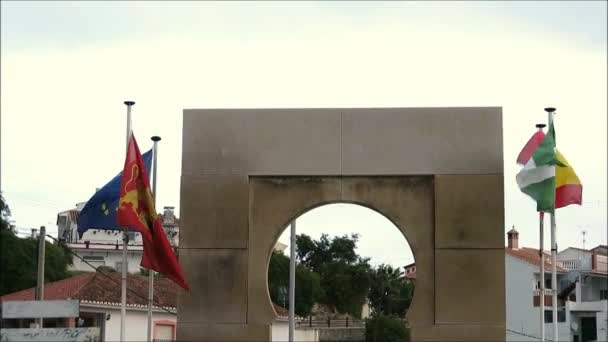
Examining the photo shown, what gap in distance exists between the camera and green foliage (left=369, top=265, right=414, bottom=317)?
72119 mm

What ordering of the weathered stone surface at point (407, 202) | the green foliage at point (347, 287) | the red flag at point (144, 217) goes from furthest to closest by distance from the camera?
the green foliage at point (347, 287) → the weathered stone surface at point (407, 202) → the red flag at point (144, 217)

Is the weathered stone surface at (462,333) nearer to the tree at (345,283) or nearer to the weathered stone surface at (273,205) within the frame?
the weathered stone surface at (273,205)

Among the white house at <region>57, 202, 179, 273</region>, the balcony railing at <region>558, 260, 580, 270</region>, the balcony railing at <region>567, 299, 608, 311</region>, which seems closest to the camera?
the balcony railing at <region>567, 299, 608, 311</region>

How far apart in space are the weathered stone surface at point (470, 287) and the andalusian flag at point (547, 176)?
1.49 meters

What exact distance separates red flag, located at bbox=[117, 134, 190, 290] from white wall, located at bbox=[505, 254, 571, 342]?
143ft

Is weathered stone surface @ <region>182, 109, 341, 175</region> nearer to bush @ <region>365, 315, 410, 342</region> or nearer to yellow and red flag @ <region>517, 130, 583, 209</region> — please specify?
yellow and red flag @ <region>517, 130, 583, 209</region>

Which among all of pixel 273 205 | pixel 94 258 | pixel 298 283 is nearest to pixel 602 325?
pixel 298 283

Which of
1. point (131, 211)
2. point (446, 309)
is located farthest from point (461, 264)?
point (131, 211)

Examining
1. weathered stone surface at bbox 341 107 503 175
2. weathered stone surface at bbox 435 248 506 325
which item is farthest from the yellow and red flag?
weathered stone surface at bbox 435 248 506 325

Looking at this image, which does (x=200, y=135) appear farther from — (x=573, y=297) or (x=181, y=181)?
(x=573, y=297)

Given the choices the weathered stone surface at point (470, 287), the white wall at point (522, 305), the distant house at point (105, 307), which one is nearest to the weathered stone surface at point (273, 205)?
the weathered stone surface at point (470, 287)

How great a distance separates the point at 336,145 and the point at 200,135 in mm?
2749

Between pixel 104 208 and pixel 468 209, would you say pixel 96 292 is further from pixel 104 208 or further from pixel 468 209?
pixel 468 209

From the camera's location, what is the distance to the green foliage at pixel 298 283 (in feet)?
221
